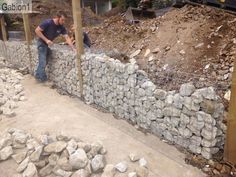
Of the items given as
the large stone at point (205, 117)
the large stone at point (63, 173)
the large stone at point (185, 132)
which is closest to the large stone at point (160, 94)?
the large stone at point (185, 132)

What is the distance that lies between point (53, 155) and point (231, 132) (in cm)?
210

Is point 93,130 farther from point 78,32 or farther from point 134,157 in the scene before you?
point 78,32

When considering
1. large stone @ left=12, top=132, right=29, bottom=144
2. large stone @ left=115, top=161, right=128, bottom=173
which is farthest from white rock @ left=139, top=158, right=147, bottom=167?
large stone @ left=12, top=132, right=29, bottom=144

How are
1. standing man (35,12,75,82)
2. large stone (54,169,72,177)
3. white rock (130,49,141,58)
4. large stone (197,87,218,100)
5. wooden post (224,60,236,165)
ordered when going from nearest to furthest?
wooden post (224,60,236,165) < large stone (197,87,218,100) < large stone (54,169,72,177) < standing man (35,12,75,82) < white rock (130,49,141,58)

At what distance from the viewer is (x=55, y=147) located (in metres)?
3.72

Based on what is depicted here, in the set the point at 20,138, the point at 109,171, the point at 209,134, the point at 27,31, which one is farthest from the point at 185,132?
the point at 27,31

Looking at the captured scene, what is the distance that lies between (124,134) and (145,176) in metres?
1.04

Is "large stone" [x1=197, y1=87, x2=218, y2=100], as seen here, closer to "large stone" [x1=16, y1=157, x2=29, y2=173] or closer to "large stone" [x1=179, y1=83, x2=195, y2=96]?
"large stone" [x1=179, y1=83, x2=195, y2=96]

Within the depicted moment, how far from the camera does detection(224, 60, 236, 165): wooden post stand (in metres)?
Result: 3.15

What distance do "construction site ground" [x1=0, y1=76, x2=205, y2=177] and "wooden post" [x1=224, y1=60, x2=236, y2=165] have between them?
39 cm

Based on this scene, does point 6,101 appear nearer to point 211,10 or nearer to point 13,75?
point 13,75

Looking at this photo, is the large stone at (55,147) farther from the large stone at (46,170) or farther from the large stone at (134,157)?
the large stone at (134,157)

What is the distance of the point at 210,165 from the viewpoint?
134 inches

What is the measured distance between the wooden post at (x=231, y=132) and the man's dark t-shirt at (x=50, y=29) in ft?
15.1
